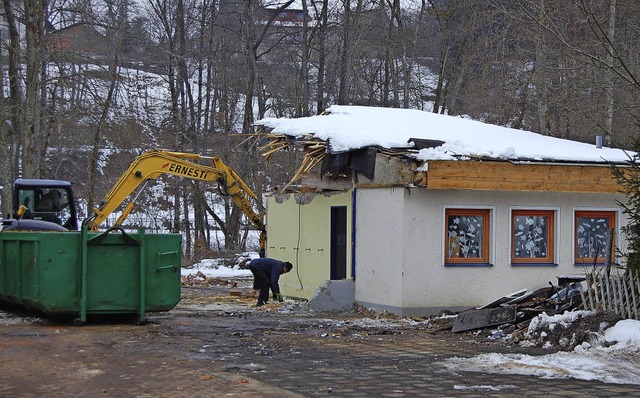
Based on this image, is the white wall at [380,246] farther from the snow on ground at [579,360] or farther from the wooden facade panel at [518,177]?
the snow on ground at [579,360]

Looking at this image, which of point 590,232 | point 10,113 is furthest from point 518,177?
point 10,113

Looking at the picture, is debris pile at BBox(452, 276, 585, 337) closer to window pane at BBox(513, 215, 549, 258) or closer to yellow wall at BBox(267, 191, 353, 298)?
window pane at BBox(513, 215, 549, 258)

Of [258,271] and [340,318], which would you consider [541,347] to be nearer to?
[340,318]

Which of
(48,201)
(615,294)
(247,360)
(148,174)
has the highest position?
(148,174)

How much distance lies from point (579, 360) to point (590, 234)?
28.7 feet

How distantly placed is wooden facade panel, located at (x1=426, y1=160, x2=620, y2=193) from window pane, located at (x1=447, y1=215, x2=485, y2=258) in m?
1.05

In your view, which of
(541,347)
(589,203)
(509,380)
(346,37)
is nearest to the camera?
(509,380)

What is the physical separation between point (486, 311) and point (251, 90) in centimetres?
2545

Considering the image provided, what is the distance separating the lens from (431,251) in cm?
1897

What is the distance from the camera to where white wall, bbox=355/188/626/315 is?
1881cm

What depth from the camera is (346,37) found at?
130ft

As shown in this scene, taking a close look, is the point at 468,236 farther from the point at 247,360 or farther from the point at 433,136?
the point at 247,360

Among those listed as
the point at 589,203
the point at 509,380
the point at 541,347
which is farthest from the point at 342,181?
the point at 509,380

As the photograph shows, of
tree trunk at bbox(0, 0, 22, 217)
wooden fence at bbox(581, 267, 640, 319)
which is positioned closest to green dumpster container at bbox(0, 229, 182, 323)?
wooden fence at bbox(581, 267, 640, 319)
